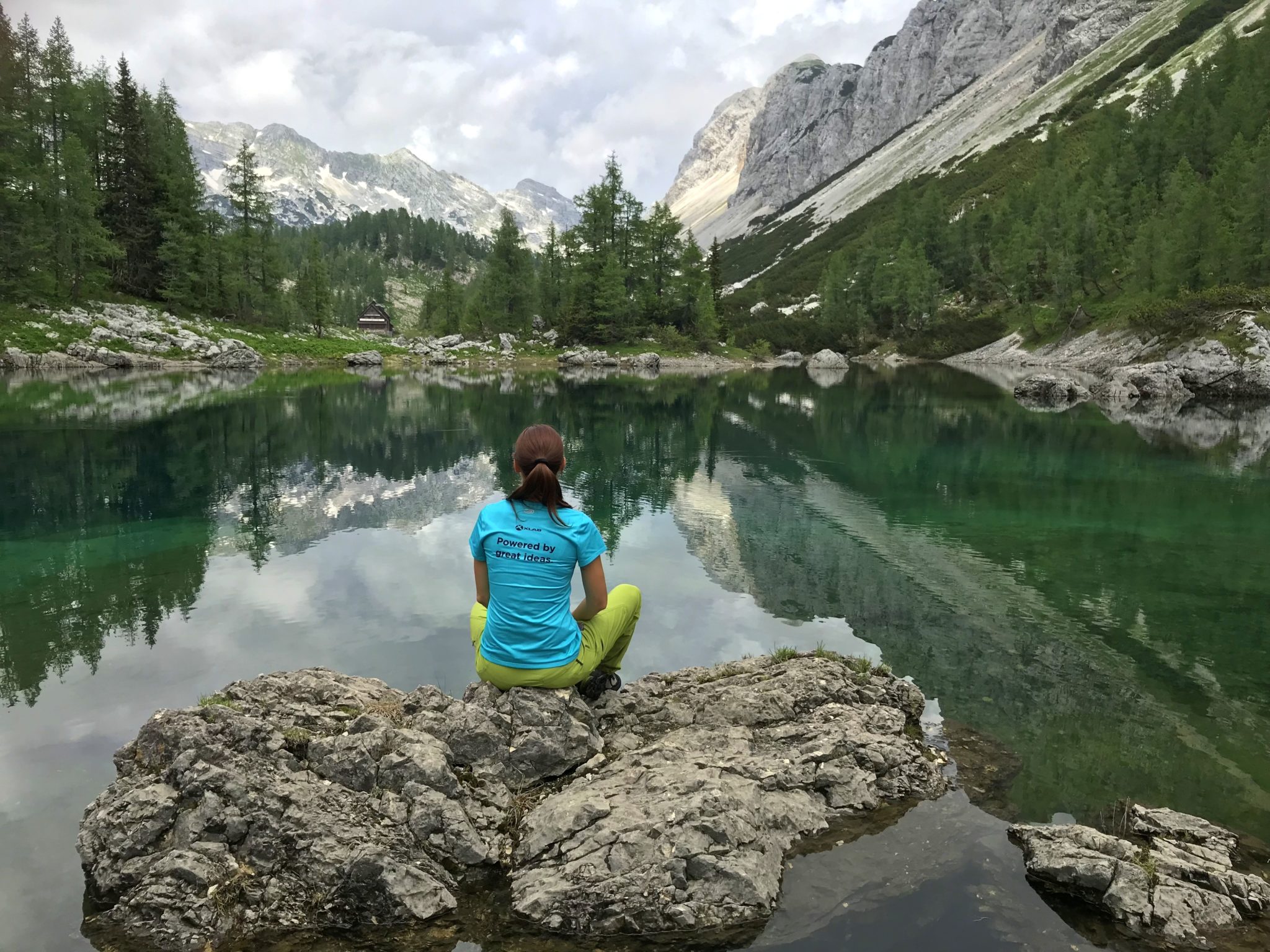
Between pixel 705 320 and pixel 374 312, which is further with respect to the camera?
pixel 374 312

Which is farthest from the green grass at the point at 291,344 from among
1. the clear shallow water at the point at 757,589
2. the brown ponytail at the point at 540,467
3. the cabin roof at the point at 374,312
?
the brown ponytail at the point at 540,467

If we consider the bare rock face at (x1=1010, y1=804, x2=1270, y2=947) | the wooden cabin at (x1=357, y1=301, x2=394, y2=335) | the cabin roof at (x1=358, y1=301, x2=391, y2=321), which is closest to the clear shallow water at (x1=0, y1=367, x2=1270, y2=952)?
the bare rock face at (x1=1010, y1=804, x2=1270, y2=947)

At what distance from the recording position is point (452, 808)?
6.29 metres

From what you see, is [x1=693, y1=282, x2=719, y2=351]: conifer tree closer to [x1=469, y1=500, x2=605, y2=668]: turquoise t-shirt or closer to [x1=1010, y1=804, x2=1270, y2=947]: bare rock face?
[x1=469, y1=500, x2=605, y2=668]: turquoise t-shirt

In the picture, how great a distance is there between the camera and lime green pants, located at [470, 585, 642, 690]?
705cm

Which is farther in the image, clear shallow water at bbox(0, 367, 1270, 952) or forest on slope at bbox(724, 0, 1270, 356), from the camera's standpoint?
forest on slope at bbox(724, 0, 1270, 356)

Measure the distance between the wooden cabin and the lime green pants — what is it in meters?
160

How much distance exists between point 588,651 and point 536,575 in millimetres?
1155

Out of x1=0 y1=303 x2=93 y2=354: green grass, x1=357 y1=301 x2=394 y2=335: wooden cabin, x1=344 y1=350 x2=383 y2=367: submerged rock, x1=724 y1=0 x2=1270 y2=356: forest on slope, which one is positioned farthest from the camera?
x1=357 y1=301 x2=394 y2=335: wooden cabin

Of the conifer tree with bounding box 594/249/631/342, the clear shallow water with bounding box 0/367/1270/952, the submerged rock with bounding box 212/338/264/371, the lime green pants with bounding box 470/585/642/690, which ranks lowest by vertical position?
the clear shallow water with bounding box 0/367/1270/952

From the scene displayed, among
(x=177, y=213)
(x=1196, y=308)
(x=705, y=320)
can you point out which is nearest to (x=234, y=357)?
(x=177, y=213)

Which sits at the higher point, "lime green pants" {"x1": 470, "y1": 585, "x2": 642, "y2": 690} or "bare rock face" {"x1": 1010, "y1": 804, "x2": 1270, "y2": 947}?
"lime green pants" {"x1": 470, "y1": 585, "x2": 642, "y2": 690}

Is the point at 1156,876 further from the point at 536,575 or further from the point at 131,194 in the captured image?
the point at 131,194

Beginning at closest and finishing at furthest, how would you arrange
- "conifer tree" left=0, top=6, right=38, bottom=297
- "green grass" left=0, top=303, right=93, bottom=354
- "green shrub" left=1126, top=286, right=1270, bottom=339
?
"green shrub" left=1126, top=286, right=1270, bottom=339, "green grass" left=0, top=303, right=93, bottom=354, "conifer tree" left=0, top=6, right=38, bottom=297
